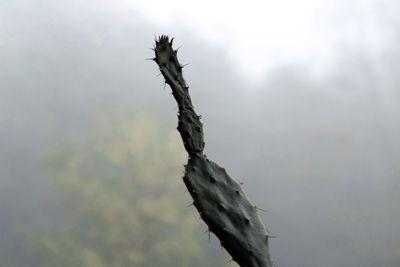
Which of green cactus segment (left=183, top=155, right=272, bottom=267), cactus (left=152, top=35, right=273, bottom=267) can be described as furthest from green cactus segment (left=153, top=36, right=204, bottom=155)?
green cactus segment (left=183, top=155, right=272, bottom=267)

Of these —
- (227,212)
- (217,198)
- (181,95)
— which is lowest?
(227,212)

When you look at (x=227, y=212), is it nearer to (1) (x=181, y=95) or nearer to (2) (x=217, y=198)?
(2) (x=217, y=198)

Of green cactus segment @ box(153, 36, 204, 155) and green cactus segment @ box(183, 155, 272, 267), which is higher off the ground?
green cactus segment @ box(153, 36, 204, 155)

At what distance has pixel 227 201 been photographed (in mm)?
5051

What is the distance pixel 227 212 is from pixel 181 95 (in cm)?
141

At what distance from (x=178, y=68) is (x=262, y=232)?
2075mm

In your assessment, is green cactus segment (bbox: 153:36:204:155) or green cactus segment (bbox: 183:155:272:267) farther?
green cactus segment (bbox: 153:36:204:155)

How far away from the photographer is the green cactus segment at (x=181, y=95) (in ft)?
17.2

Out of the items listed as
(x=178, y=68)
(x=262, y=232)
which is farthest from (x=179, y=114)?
(x=262, y=232)

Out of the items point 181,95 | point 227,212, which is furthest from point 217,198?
point 181,95

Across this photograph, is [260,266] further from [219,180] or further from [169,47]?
[169,47]

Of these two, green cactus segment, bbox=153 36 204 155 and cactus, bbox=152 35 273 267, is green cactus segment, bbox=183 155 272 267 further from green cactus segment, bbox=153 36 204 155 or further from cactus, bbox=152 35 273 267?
green cactus segment, bbox=153 36 204 155

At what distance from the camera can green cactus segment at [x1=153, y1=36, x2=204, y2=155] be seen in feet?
17.2

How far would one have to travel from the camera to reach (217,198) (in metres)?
4.99
